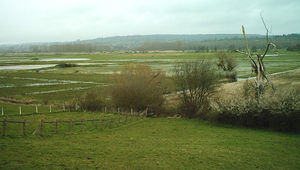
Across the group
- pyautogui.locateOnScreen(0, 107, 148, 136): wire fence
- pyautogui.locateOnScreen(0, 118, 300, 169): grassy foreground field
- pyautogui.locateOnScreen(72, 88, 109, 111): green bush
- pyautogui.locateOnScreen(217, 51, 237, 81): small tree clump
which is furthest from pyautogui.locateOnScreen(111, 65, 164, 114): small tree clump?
pyautogui.locateOnScreen(217, 51, 237, 81): small tree clump

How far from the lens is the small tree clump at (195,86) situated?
33.4 m

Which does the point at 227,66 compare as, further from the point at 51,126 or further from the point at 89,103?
the point at 51,126

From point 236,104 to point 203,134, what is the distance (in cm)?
570

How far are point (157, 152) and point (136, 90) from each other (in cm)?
2055

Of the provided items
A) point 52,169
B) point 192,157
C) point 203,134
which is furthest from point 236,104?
point 52,169

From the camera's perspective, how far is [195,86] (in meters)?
34.6

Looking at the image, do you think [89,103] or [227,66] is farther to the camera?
[227,66]

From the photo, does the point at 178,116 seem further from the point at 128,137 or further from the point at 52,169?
the point at 52,169

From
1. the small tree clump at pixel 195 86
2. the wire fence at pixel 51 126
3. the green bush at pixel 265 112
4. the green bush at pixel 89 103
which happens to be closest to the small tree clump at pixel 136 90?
the green bush at pixel 89 103

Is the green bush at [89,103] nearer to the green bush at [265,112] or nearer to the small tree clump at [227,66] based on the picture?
the green bush at [265,112]

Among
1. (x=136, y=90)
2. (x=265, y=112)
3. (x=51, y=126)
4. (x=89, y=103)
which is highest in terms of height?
(x=136, y=90)

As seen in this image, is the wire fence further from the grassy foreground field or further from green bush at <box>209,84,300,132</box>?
green bush at <box>209,84,300,132</box>

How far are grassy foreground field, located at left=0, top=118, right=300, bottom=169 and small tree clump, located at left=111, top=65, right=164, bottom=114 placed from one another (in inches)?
570

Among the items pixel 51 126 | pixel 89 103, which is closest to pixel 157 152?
pixel 51 126
